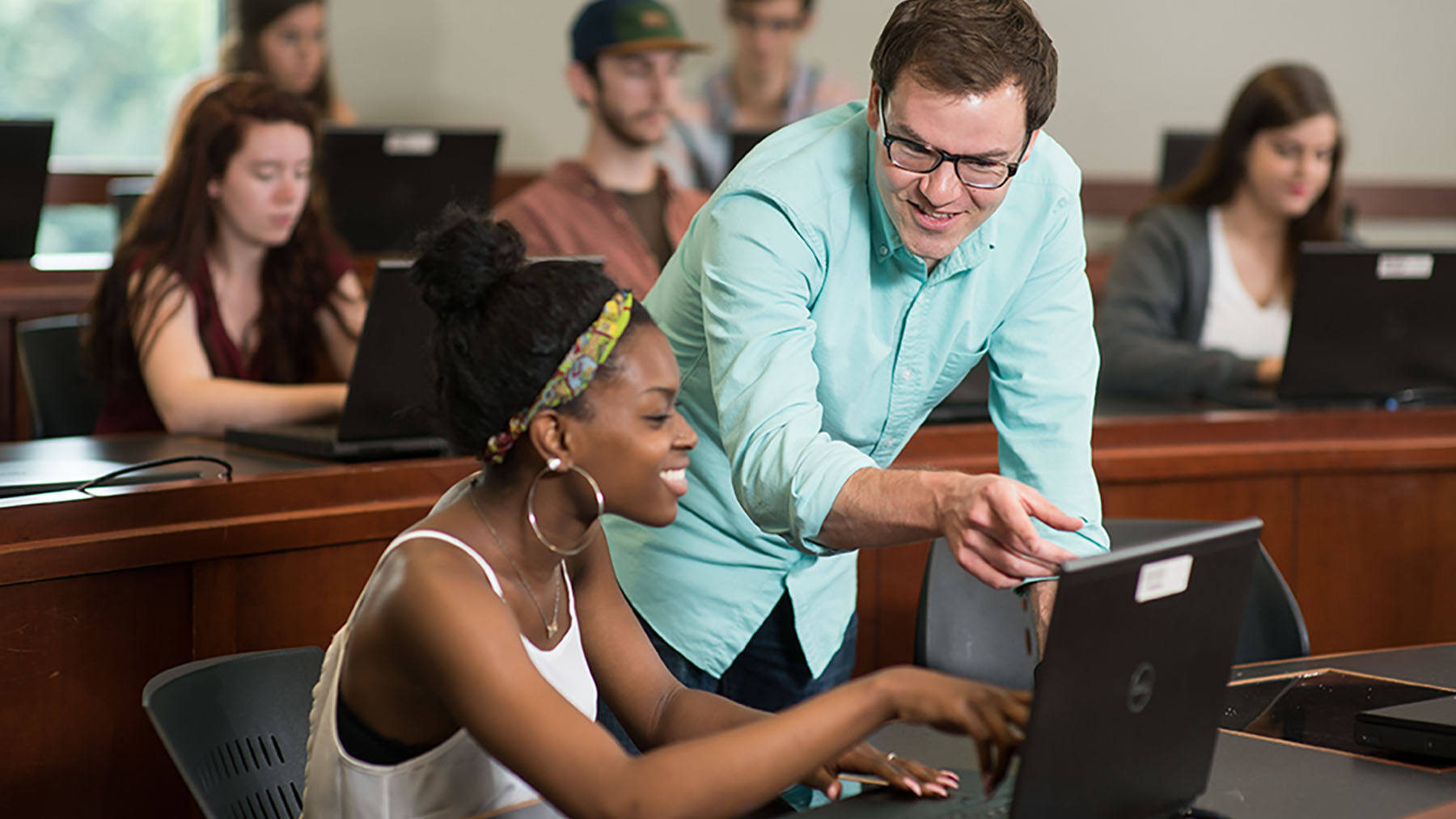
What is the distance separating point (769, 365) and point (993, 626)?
80 cm

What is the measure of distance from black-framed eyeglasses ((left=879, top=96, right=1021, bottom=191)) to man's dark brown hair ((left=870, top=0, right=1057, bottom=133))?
43mm

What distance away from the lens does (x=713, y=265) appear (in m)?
1.38

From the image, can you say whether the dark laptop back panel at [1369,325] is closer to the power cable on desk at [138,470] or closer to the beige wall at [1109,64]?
the power cable on desk at [138,470]

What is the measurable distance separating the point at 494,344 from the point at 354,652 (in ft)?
0.89

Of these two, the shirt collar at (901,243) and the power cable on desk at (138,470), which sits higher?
the shirt collar at (901,243)

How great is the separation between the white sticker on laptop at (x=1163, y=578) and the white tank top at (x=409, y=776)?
0.48 metres

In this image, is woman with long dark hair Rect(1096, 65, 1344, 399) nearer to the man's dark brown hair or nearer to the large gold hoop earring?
the man's dark brown hair

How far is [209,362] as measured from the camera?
252cm

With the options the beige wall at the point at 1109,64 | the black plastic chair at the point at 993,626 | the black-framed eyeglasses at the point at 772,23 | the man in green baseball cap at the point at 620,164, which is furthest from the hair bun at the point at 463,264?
the beige wall at the point at 1109,64

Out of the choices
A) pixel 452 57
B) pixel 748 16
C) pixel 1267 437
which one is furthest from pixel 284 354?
pixel 452 57

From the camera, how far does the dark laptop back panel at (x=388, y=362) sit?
1959 mm

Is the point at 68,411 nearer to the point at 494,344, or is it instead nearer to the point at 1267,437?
the point at 494,344

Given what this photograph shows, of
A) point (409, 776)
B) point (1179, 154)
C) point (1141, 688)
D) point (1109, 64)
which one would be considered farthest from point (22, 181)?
point (1109, 64)

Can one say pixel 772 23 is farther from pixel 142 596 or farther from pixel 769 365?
pixel 769 365
